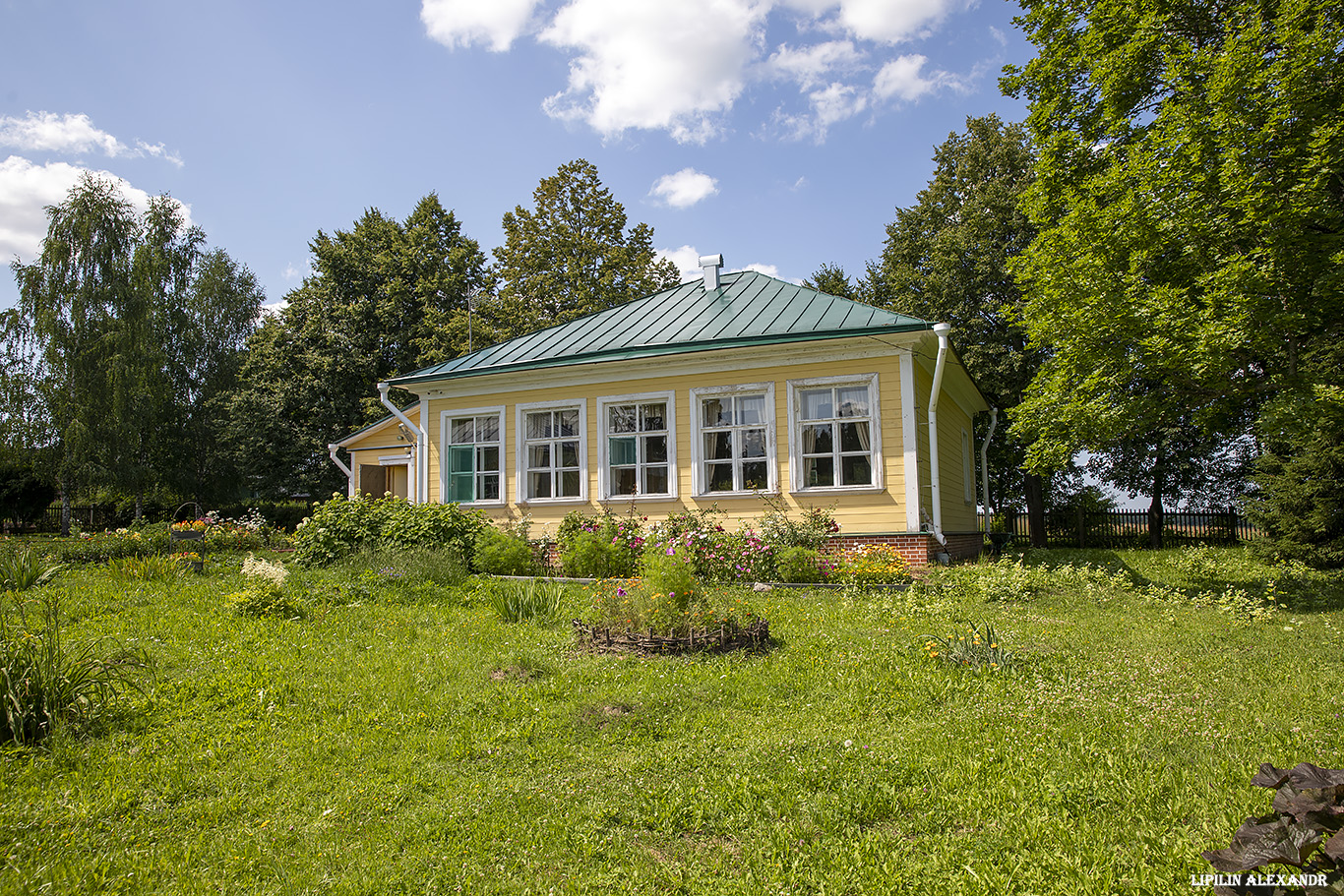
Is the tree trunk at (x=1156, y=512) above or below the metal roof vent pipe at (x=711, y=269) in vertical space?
below

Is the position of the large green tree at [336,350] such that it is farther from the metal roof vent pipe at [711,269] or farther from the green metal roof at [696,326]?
the metal roof vent pipe at [711,269]

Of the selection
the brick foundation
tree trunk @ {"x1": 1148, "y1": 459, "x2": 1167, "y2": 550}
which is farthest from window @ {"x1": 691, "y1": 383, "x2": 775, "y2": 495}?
tree trunk @ {"x1": 1148, "y1": 459, "x2": 1167, "y2": 550}

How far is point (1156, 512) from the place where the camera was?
21688mm

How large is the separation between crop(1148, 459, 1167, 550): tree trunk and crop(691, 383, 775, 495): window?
15.5 meters

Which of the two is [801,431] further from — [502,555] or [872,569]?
[502,555]

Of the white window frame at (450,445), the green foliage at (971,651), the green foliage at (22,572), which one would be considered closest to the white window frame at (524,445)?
the white window frame at (450,445)

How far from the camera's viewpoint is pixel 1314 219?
31.4 ft

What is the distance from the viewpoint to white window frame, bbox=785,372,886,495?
1160 centimetres

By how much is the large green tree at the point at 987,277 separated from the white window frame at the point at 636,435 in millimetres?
12486

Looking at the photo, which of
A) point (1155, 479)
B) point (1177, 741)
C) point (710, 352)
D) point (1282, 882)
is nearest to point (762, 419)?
point (710, 352)

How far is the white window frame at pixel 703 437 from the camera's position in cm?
1227

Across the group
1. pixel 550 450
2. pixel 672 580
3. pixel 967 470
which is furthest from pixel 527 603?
pixel 967 470

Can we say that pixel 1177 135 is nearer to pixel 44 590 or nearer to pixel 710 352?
pixel 710 352

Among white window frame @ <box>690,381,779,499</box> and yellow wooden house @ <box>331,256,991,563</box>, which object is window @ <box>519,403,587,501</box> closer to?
yellow wooden house @ <box>331,256,991,563</box>
